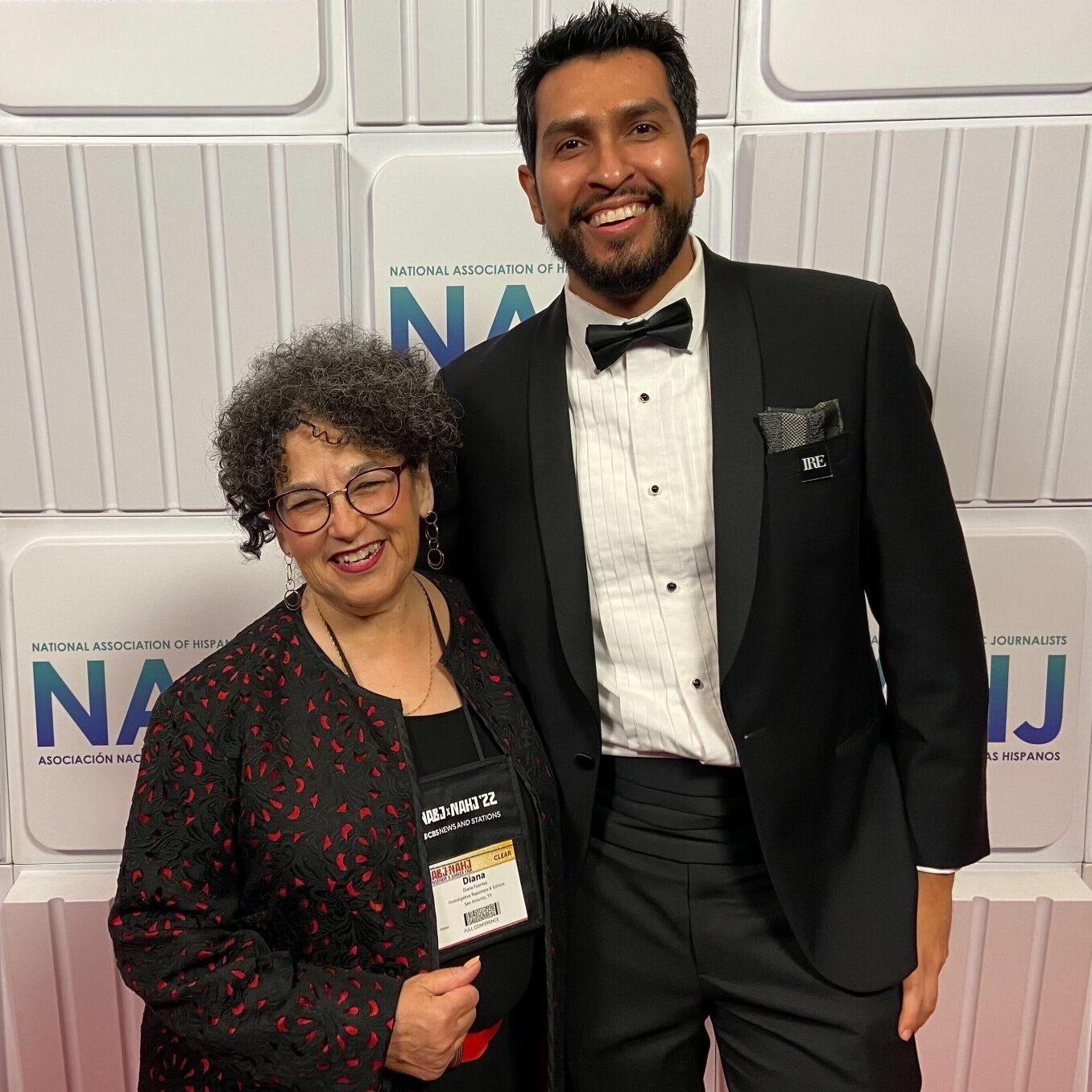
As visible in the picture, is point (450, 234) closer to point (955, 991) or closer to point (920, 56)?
point (920, 56)

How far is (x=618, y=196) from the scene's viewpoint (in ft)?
4.21

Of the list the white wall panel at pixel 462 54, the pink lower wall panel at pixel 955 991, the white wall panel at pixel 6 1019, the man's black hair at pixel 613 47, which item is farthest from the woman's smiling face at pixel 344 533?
the white wall panel at pixel 6 1019

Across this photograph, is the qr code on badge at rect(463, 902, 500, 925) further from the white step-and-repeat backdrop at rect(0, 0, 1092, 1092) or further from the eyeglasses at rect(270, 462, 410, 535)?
the white step-and-repeat backdrop at rect(0, 0, 1092, 1092)

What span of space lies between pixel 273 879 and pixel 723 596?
0.67 m

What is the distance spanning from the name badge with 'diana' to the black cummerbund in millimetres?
202

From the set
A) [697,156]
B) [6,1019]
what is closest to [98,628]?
[6,1019]

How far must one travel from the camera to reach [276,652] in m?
1.24

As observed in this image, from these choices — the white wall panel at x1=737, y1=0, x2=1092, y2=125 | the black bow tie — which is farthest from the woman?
the white wall panel at x1=737, y1=0, x2=1092, y2=125

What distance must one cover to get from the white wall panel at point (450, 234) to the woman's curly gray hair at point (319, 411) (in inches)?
26.1

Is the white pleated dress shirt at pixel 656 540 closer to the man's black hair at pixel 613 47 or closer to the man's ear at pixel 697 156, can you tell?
the man's ear at pixel 697 156

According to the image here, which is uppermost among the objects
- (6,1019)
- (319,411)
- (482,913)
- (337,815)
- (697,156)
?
(697,156)

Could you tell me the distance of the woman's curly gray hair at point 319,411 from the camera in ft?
3.94

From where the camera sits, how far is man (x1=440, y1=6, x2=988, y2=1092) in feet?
4.19

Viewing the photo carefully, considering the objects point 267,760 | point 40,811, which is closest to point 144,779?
point 267,760
